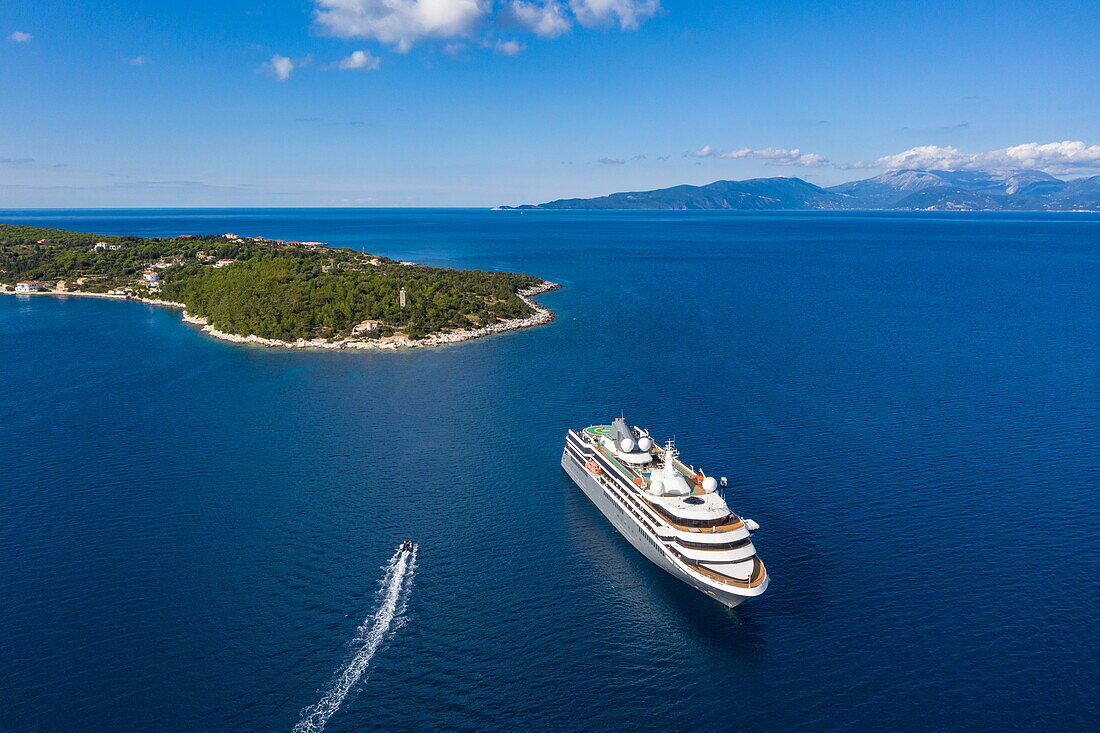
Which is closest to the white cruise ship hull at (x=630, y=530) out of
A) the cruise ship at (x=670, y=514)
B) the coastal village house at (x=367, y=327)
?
the cruise ship at (x=670, y=514)

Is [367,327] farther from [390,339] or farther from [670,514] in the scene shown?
[670,514]

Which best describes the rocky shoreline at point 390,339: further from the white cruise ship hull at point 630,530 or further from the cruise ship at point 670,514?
the cruise ship at point 670,514

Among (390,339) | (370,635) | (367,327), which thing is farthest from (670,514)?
(367,327)

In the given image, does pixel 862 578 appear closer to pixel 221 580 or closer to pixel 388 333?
pixel 221 580

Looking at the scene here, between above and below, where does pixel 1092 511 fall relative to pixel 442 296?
below

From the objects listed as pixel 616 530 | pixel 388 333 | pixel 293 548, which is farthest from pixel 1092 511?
pixel 388 333
